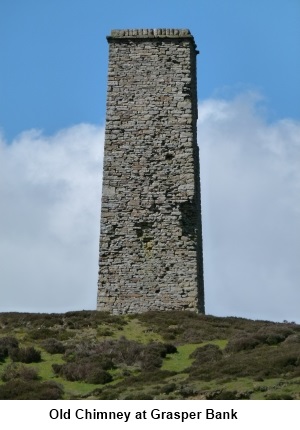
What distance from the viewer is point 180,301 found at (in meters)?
31.7

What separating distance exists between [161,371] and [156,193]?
35.2 ft

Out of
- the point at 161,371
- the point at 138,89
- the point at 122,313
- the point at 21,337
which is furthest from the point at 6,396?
the point at 138,89

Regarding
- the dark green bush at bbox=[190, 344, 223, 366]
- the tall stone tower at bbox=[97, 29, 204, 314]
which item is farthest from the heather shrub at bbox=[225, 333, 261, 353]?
the tall stone tower at bbox=[97, 29, 204, 314]

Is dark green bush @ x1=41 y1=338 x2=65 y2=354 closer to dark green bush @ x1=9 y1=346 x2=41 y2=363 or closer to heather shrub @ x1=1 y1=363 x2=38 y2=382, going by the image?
dark green bush @ x1=9 y1=346 x2=41 y2=363

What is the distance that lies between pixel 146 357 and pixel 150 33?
14.2 meters

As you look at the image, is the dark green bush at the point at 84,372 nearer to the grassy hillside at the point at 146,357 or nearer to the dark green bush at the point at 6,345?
the grassy hillside at the point at 146,357

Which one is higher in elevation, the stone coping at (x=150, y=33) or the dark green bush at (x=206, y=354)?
the stone coping at (x=150, y=33)

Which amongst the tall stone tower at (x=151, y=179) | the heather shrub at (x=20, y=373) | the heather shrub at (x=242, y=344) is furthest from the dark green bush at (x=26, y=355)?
the tall stone tower at (x=151, y=179)

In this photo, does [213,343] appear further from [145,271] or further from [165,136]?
[165,136]

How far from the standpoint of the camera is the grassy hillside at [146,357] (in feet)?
67.8

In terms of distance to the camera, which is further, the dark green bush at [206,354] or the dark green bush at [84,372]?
the dark green bush at [206,354]

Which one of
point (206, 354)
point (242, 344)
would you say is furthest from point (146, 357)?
point (242, 344)

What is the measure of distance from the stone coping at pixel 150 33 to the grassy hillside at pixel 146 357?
399 inches

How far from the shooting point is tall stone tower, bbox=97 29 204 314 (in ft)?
105
